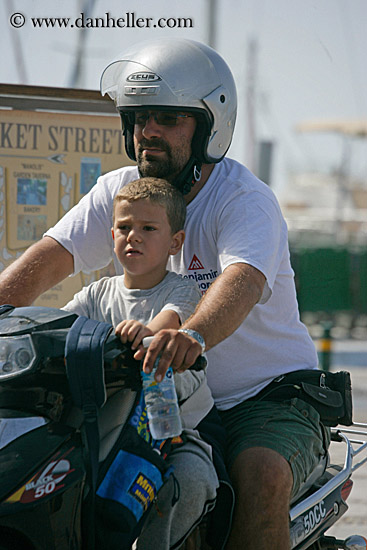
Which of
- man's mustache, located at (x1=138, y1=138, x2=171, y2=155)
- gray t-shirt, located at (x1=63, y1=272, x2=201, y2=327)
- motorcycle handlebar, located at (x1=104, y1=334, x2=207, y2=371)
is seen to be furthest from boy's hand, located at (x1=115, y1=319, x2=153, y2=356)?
man's mustache, located at (x1=138, y1=138, x2=171, y2=155)

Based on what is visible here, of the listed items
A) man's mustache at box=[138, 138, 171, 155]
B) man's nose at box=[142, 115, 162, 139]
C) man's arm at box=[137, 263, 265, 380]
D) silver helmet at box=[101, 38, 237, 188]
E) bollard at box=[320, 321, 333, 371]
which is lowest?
bollard at box=[320, 321, 333, 371]

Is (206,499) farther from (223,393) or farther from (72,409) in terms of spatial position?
(223,393)

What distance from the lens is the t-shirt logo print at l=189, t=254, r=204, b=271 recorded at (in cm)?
295

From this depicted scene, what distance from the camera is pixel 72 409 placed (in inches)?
80.6

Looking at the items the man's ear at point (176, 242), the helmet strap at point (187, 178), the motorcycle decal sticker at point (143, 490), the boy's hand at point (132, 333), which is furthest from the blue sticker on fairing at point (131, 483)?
the helmet strap at point (187, 178)

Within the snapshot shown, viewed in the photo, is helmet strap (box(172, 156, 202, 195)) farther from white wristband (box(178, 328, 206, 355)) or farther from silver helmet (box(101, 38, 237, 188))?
white wristband (box(178, 328, 206, 355))

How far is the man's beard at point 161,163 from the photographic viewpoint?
292cm

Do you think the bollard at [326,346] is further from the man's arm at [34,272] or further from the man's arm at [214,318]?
the man's arm at [214,318]

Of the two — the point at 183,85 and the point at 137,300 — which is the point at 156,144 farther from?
the point at 137,300

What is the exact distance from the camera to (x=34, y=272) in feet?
9.71

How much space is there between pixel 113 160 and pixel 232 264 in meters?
2.64

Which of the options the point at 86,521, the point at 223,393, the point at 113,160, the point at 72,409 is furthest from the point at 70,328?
the point at 113,160

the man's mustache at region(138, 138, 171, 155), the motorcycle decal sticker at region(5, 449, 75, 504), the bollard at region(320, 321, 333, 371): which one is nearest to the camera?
the motorcycle decal sticker at region(5, 449, 75, 504)

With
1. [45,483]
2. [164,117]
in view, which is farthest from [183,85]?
[45,483]
